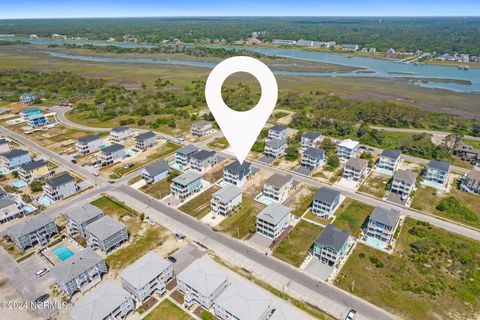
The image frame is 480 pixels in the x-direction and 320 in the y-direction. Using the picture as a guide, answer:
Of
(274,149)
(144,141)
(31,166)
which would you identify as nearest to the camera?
(31,166)

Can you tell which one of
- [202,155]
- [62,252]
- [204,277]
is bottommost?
[62,252]

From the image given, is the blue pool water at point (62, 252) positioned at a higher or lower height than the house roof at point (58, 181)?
lower

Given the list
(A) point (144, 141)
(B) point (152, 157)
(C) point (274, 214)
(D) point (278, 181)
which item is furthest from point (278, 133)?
(C) point (274, 214)

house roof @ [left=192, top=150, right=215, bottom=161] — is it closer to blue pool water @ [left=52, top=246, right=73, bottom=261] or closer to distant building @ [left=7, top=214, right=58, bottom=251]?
distant building @ [left=7, top=214, right=58, bottom=251]

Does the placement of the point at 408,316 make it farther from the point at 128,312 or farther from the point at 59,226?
the point at 59,226

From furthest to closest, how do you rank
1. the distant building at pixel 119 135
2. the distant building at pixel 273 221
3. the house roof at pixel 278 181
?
1. the distant building at pixel 119 135
2. the house roof at pixel 278 181
3. the distant building at pixel 273 221

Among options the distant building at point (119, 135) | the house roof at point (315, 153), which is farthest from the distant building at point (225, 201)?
the distant building at point (119, 135)

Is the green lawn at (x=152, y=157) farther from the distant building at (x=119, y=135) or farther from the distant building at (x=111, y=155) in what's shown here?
the distant building at (x=119, y=135)

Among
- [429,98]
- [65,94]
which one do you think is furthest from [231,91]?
[429,98]

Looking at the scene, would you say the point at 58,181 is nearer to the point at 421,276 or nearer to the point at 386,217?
the point at 386,217
